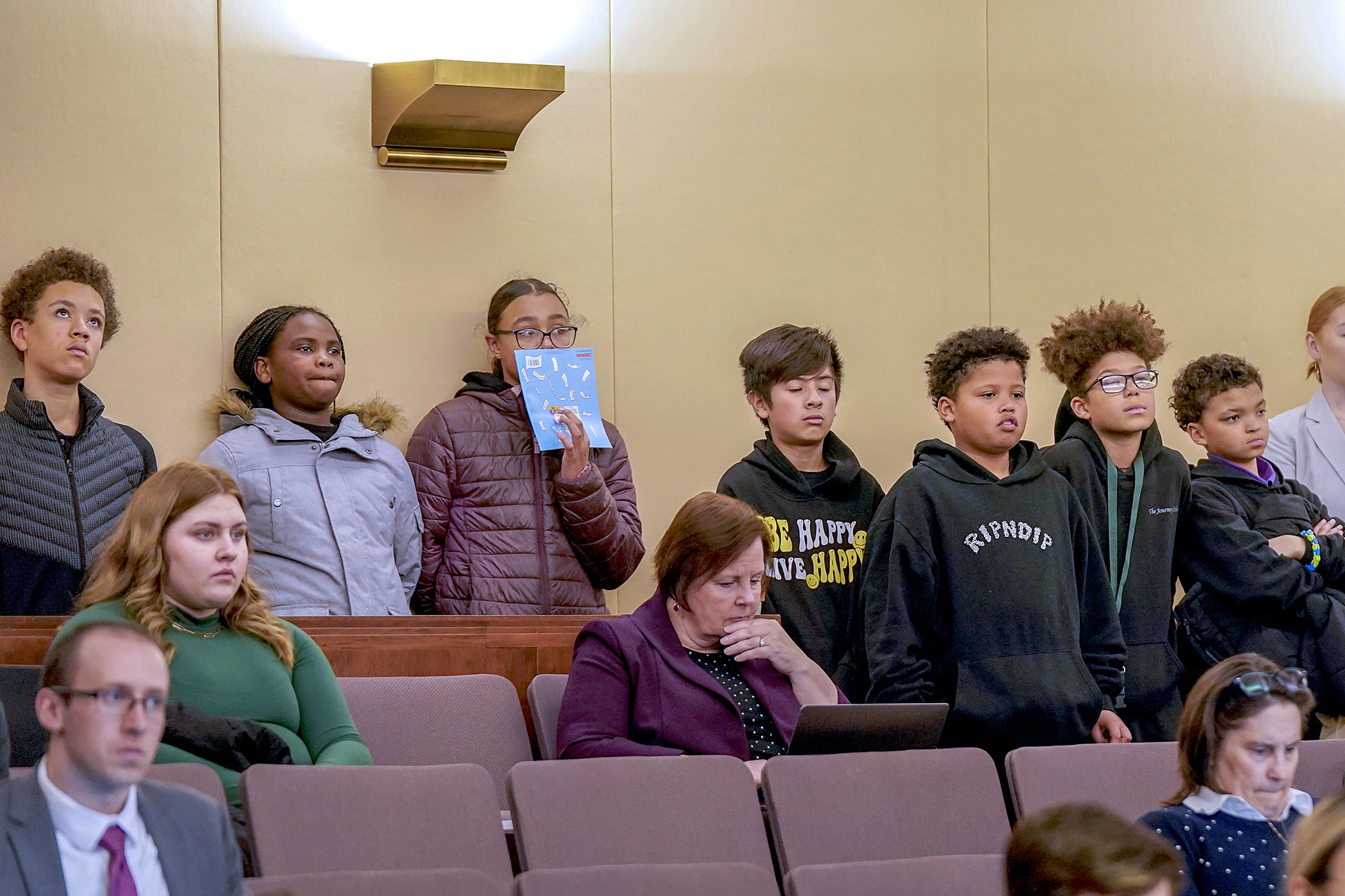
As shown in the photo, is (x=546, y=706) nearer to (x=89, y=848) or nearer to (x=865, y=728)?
(x=865, y=728)

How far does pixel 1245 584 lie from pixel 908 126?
6.48ft

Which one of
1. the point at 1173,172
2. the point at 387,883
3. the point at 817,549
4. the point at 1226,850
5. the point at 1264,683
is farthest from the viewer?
the point at 1173,172

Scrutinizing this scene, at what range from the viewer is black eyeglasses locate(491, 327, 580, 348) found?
13.4 feet

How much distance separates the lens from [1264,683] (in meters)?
2.57

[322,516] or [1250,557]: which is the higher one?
[322,516]

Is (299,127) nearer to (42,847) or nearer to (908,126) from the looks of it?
(908,126)

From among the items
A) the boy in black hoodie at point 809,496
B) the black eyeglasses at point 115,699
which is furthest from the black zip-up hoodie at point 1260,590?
the black eyeglasses at point 115,699

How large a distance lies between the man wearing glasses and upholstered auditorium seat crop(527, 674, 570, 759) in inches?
42.0

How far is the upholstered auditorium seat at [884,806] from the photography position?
2.54 m

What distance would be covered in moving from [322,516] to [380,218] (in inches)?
43.3

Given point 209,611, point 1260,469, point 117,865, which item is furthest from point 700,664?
point 1260,469

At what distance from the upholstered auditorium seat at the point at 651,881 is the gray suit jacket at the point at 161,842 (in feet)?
1.34

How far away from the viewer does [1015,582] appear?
10.9ft

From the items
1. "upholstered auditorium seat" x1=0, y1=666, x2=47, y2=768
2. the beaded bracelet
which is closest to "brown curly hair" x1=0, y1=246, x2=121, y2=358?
"upholstered auditorium seat" x1=0, y1=666, x2=47, y2=768
